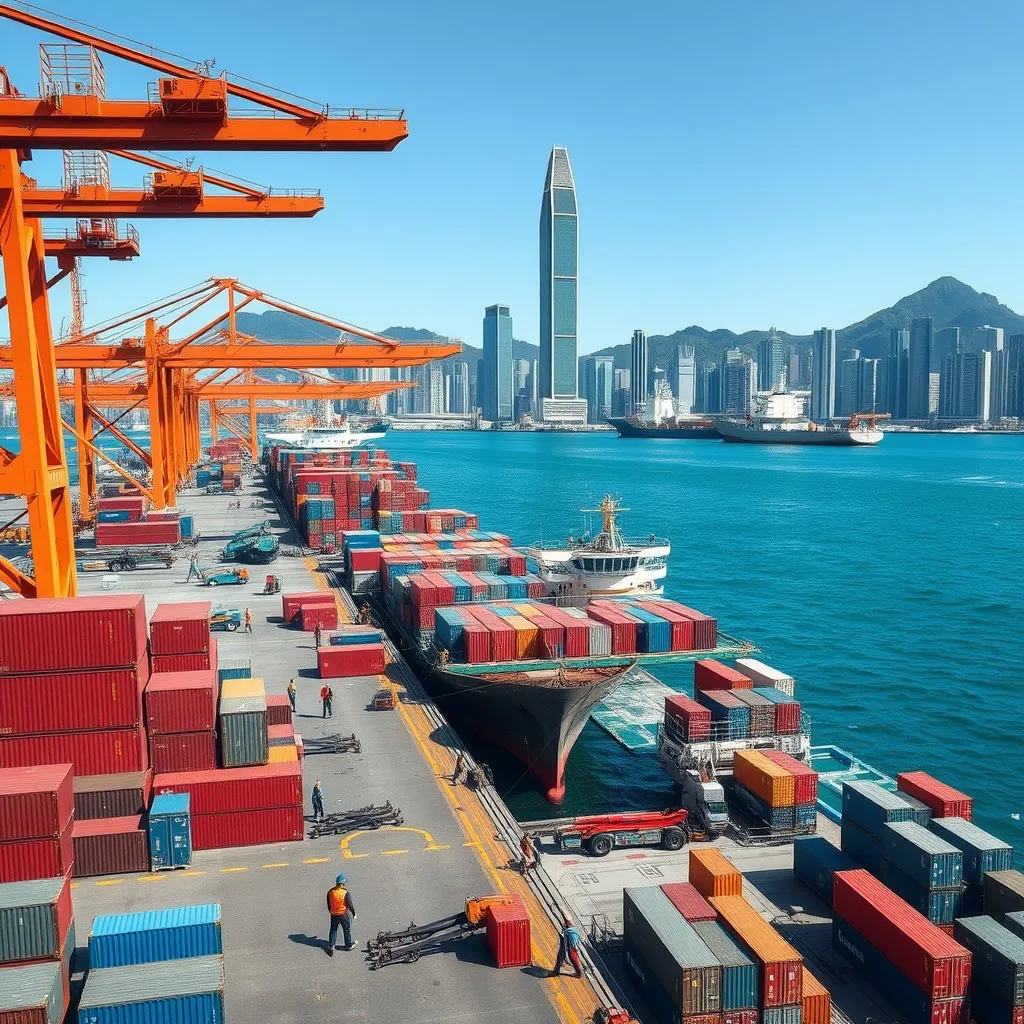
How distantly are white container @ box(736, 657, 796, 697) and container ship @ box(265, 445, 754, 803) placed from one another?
0.70 m

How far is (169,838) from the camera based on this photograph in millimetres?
19484

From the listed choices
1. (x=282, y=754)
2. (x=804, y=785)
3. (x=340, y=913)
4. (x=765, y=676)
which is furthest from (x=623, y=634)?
(x=340, y=913)

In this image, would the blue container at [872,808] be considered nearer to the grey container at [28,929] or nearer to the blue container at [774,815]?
the blue container at [774,815]

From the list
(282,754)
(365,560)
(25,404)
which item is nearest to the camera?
(282,754)

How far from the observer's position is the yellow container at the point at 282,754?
22000 millimetres

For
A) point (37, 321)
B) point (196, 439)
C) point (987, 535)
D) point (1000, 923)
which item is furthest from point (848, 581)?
point (196, 439)

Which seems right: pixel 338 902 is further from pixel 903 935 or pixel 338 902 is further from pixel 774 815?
pixel 774 815

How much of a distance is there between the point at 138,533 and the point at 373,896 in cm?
4997

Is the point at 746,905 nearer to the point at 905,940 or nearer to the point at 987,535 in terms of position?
the point at 905,940

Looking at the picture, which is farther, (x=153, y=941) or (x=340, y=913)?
(x=340, y=913)

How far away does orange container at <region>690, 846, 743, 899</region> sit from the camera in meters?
18.3

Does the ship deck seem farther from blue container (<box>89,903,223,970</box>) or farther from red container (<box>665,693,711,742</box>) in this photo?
red container (<box>665,693,711,742</box>)

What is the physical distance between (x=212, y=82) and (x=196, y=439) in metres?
114

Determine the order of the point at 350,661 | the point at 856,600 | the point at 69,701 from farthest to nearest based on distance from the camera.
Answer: the point at 856,600 → the point at 350,661 → the point at 69,701
